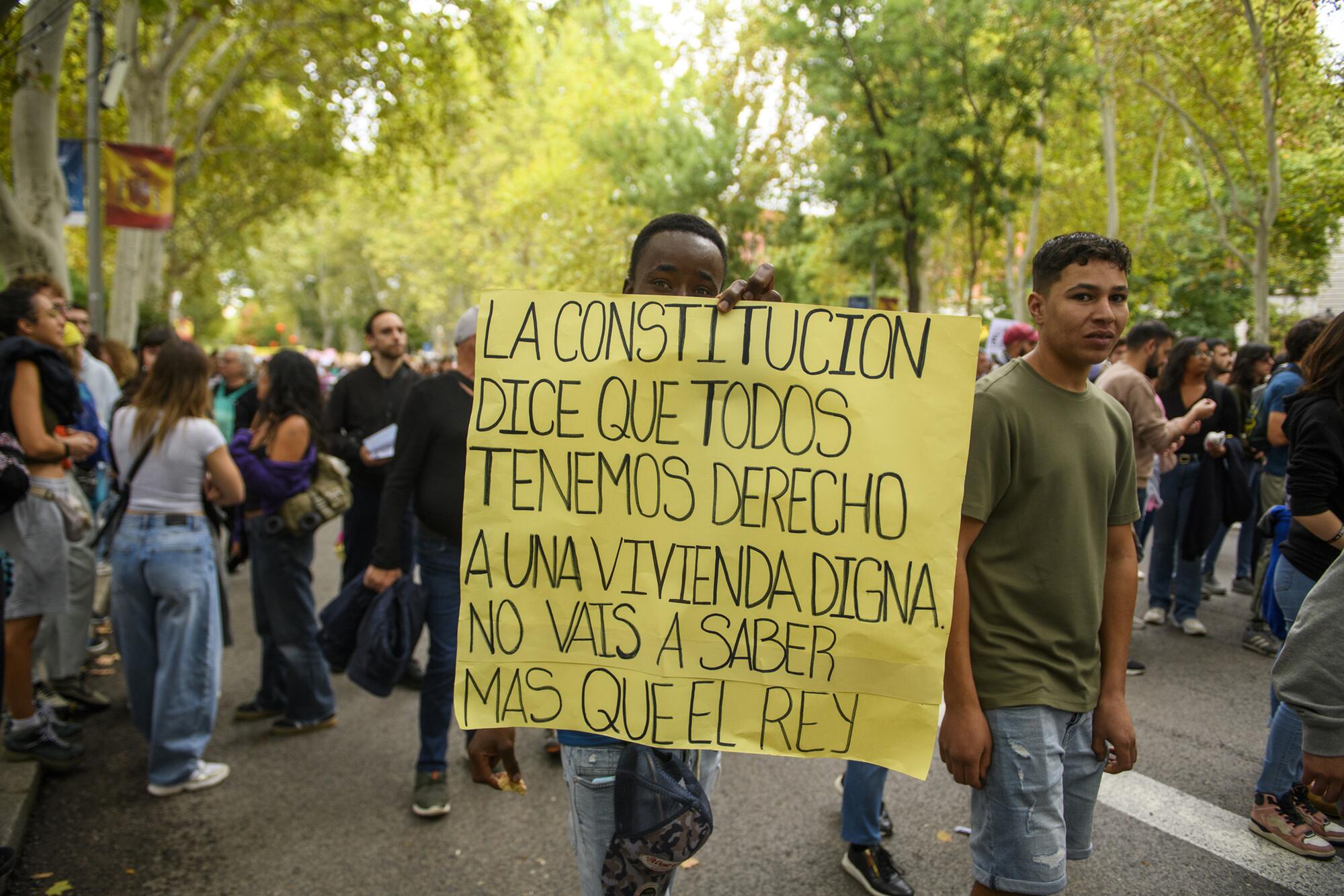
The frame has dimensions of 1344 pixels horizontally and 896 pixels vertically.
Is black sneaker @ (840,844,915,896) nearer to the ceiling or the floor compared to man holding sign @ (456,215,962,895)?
nearer to the floor

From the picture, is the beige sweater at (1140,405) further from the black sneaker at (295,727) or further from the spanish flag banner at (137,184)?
the spanish flag banner at (137,184)

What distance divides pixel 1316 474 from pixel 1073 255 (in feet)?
5.26

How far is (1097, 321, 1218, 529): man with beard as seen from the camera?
16.3ft

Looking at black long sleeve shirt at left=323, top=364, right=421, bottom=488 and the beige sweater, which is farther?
black long sleeve shirt at left=323, top=364, right=421, bottom=488

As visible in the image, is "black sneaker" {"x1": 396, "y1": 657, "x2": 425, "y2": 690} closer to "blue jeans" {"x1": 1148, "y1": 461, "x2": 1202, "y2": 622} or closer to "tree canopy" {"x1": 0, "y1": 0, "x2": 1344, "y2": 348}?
"tree canopy" {"x1": 0, "y1": 0, "x2": 1344, "y2": 348}

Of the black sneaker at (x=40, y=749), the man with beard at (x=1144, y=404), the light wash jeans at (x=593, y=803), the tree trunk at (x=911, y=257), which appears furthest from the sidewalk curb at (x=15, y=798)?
the tree trunk at (x=911, y=257)

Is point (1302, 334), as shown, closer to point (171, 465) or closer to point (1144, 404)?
point (1144, 404)

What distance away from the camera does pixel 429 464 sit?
364cm

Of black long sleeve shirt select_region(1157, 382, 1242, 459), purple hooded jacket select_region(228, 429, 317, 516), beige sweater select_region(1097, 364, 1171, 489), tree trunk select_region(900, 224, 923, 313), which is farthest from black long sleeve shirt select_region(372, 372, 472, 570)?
tree trunk select_region(900, 224, 923, 313)

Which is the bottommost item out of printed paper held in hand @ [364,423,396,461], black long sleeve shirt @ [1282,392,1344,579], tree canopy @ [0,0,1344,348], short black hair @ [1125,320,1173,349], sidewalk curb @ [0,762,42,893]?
sidewalk curb @ [0,762,42,893]

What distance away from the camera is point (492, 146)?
3356 centimetres

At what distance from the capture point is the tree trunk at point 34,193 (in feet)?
25.9

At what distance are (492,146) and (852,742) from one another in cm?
3440

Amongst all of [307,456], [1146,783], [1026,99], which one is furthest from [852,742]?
[1026,99]
